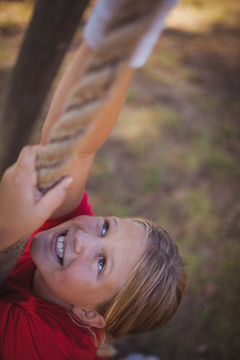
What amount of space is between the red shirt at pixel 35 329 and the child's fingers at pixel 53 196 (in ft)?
2.04

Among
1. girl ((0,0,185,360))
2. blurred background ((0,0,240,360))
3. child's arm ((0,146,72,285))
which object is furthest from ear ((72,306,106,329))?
blurred background ((0,0,240,360))

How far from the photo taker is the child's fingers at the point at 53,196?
25.6 inches

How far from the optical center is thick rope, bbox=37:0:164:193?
1.45 feet

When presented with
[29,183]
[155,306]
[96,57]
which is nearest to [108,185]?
[155,306]

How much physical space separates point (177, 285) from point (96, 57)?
1064 mm

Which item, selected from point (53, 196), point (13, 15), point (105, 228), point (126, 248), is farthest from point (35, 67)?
point (13, 15)

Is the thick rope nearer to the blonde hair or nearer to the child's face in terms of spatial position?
the child's face

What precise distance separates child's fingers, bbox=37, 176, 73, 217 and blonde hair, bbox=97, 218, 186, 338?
2.01ft

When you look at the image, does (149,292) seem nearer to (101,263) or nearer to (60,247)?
(101,263)

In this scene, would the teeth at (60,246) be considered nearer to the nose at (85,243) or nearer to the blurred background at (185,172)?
the nose at (85,243)

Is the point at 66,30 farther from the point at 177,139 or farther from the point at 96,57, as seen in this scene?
the point at 177,139

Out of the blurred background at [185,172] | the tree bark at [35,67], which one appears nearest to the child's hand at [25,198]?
the tree bark at [35,67]

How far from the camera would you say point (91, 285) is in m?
1.12

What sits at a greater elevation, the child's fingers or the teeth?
the child's fingers
